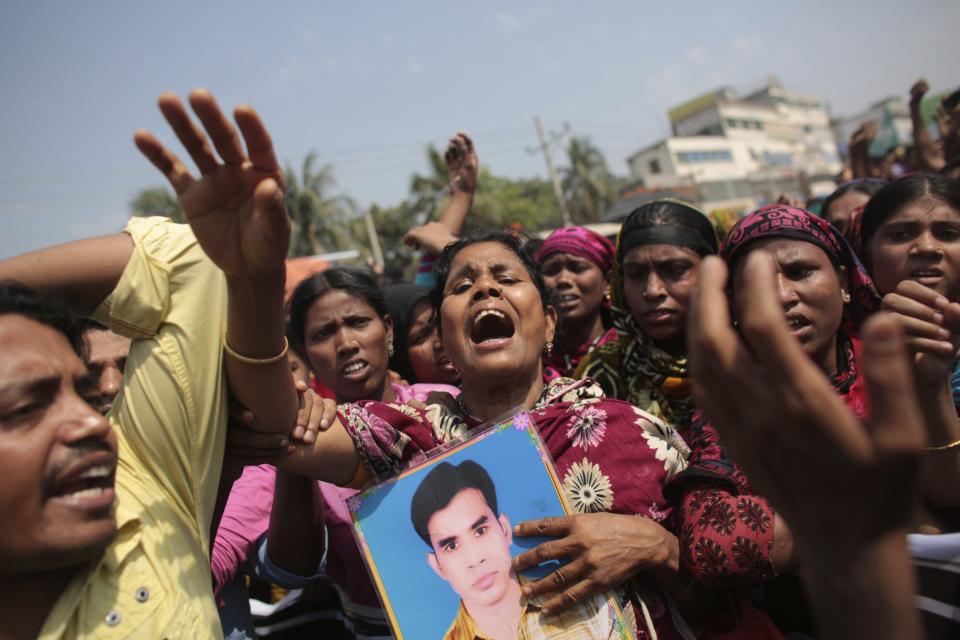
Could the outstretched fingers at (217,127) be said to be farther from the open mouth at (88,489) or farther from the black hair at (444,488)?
the black hair at (444,488)

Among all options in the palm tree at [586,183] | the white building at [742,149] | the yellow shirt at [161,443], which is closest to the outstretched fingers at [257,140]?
the yellow shirt at [161,443]

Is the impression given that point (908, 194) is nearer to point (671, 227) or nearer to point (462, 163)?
point (671, 227)

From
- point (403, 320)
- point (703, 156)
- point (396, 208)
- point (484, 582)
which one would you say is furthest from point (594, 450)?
point (703, 156)

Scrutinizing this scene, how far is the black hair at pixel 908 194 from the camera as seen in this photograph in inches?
99.1

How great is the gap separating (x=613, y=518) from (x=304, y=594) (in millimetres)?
1904

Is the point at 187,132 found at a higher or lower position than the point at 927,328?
higher

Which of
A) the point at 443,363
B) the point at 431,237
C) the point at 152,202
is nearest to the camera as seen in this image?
the point at 443,363

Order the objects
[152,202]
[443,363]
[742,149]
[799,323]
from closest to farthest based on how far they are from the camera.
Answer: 1. [799,323]
2. [443,363]
3. [152,202]
4. [742,149]

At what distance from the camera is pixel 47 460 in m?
1.13

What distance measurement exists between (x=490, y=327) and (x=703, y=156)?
64.8m

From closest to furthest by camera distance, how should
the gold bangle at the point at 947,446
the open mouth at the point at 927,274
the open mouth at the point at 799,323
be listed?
the gold bangle at the point at 947,446, the open mouth at the point at 799,323, the open mouth at the point at 927,274

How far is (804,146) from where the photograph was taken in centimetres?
7525

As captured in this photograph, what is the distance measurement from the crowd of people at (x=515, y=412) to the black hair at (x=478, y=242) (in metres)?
0.01

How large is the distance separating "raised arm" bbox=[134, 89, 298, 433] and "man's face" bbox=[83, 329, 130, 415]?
128 centimetres
